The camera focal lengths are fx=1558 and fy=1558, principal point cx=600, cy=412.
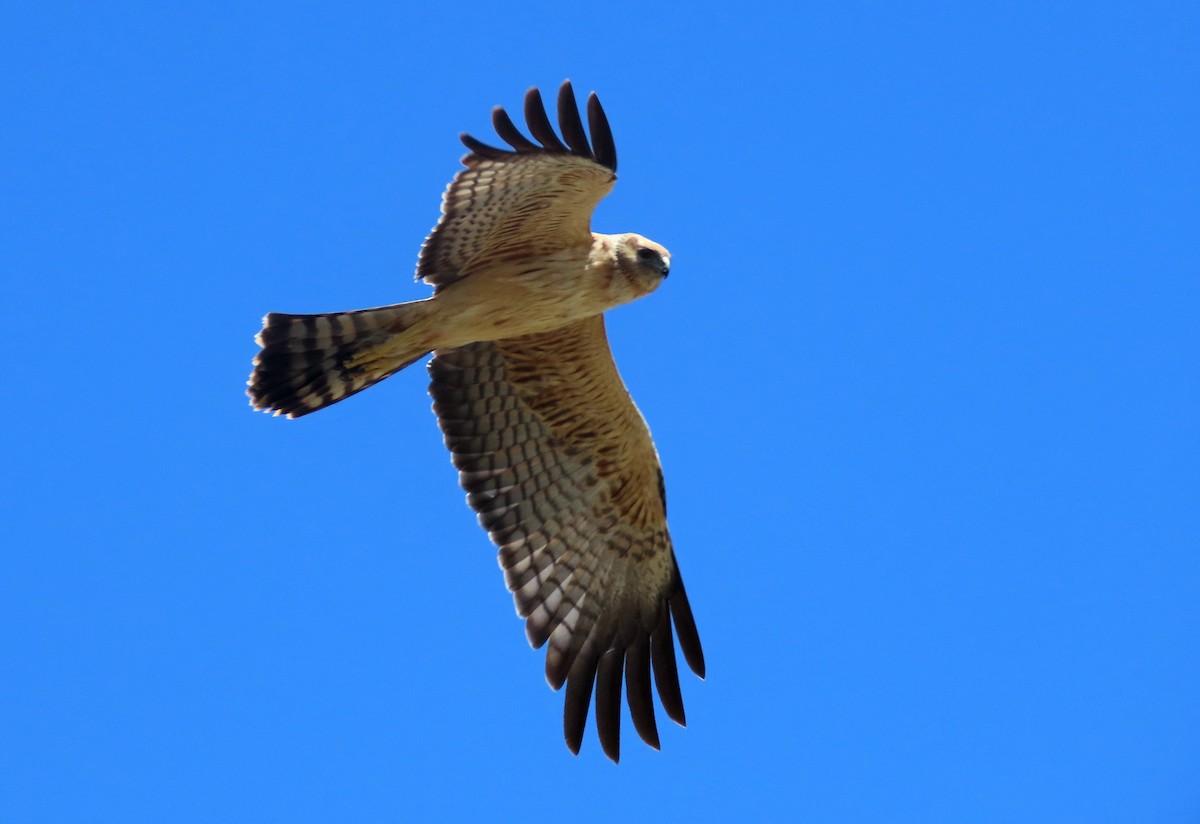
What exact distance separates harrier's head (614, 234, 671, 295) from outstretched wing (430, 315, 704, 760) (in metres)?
0.57

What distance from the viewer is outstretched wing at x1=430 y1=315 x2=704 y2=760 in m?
9.69

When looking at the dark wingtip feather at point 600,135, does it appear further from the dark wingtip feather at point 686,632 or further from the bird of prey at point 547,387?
the dark wingtip feather at point 686,632

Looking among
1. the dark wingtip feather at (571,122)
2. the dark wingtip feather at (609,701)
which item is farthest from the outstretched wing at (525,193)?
the dark wingtip feather at (609,701)

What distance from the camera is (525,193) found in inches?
342

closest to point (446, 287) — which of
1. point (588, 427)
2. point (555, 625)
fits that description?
point (588, 427)

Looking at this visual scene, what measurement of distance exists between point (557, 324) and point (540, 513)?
4.61 feet

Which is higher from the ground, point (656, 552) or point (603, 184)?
point (603, 184)


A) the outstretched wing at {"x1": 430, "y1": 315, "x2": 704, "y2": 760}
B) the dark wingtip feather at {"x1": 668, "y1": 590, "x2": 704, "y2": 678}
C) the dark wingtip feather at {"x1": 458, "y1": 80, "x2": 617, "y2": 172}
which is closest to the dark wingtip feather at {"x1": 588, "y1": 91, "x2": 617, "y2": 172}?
the dark wingtip feather at {"x1": 458, "y1": 80, "x2": 617, "y2": 172}

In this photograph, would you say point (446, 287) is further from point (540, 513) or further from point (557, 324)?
point (540, 513)

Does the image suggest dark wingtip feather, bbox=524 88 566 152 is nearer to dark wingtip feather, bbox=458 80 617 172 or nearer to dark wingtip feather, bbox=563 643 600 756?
dark wingtip feather, bbox=458 80 617 172

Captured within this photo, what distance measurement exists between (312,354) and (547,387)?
5.14 feet

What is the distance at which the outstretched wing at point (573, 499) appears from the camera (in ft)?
31.8

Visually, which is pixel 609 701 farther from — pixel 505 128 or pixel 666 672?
pixel 505 128

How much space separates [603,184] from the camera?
8.57 metres
